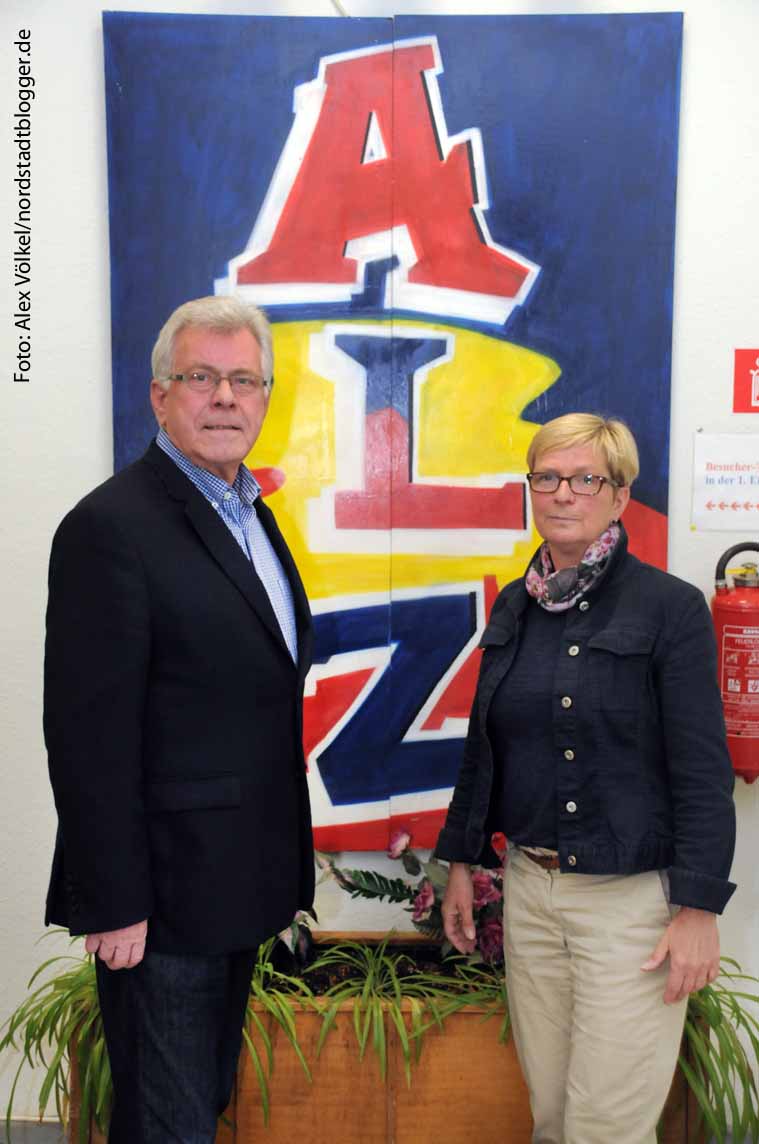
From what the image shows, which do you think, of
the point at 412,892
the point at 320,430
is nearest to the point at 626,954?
the point at 412,892

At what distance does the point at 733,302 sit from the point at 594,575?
1.19m

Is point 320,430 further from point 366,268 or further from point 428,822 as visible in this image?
point 428,822

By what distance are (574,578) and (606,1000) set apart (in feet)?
2.34

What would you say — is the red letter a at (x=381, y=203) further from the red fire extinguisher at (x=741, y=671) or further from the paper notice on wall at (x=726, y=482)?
the red fire extinguisher at (x=741, y=671)

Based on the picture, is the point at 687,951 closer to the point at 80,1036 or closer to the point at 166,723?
the point at 166,723

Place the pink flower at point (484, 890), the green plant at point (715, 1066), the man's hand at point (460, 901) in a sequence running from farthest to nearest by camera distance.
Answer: the pink flower at point (484, 890) → the green plant at point (715, 1066) → the man's hand at point (460, 901)

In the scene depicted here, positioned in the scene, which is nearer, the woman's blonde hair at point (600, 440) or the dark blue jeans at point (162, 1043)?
→ the dark blue jeans at point (162, 1043)

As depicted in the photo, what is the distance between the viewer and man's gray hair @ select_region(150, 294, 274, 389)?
1577 mm

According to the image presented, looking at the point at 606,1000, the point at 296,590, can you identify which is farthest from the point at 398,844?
the point at 296,590

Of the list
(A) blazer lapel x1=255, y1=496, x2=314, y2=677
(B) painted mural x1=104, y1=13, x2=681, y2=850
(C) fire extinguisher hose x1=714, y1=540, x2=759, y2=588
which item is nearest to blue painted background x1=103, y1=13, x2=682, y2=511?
(B) painted mural x1=104, y1=13, x2=681, y2=850

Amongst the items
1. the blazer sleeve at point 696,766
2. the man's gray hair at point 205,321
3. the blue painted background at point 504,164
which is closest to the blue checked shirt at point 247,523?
the man's gray hair at point 205,321

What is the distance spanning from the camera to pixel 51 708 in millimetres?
1403

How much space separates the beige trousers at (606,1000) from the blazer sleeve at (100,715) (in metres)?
0.74

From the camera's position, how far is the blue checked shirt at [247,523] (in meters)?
1.59
